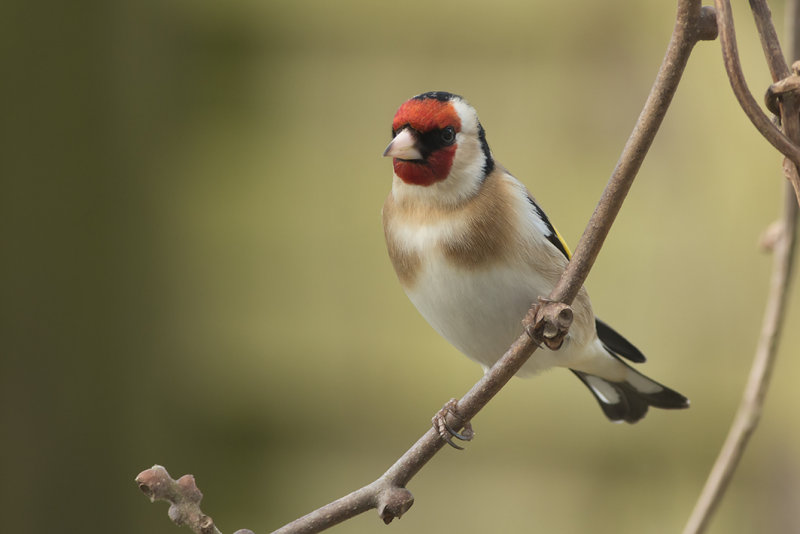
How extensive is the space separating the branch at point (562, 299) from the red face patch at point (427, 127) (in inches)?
9.6

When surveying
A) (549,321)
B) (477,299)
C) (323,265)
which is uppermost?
(549,321)

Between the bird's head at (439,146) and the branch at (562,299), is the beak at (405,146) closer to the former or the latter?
the bird's head at (439,146)

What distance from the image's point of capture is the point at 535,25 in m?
1.84

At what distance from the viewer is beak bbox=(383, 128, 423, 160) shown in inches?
26.0

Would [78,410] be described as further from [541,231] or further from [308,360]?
[541,231]

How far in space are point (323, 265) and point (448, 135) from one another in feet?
4.02

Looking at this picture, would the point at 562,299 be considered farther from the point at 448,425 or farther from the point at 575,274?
the point at 448,425

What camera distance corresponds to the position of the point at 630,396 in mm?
1150

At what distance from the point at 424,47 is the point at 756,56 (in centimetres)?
67

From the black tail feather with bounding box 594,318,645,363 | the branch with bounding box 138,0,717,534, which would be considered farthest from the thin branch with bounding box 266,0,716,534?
the black tail feather with bounding box 594,318,645,363

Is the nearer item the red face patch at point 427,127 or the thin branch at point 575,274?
the thin branch at point 575,274

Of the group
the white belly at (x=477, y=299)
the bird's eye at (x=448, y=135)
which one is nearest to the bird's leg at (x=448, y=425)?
the white belly at (x=477, y=299)

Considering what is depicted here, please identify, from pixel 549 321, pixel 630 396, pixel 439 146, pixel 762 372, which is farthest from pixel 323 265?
pixel 549 321

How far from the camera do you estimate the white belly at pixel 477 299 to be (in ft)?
2.85
